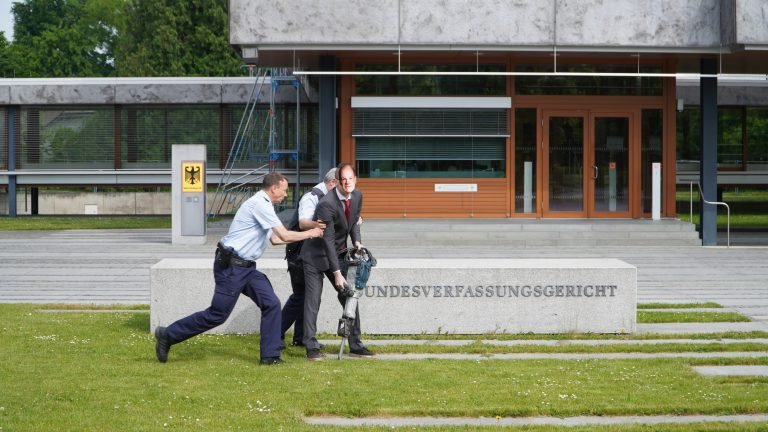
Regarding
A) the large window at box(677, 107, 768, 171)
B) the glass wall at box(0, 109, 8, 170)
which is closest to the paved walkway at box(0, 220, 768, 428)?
the glass wall at box(0, 109, 8, 170)

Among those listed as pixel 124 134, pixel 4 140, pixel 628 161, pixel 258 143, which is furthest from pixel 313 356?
pixel 4 140

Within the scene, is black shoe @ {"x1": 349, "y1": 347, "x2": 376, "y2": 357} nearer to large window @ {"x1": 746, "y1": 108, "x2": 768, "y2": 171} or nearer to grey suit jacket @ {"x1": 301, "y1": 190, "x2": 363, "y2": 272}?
grey suit jacket @ {"x1": 301, "y1": 190, "x2": 363, "y2": 272}

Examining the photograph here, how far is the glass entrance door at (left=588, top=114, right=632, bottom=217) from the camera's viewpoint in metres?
28.4

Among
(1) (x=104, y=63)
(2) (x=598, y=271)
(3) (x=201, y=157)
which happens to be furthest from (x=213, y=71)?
(2) (x=598, y=271)

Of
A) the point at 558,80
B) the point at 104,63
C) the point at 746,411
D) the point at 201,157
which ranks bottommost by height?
the point at 746,411

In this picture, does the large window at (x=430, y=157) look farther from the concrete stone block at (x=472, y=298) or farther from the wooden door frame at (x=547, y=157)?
the concrete stone block at (x=472, y=298)

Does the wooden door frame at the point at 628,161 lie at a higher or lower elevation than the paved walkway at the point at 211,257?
higher

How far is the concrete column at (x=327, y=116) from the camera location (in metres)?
27.1

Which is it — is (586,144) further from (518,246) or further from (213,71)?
(213,71)

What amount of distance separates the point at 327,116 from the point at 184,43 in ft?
136

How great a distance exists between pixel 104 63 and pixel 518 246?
226 feet

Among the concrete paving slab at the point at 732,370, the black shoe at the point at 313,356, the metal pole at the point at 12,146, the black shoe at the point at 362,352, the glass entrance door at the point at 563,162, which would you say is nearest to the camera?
the concrete paving slab at the point at 732,370

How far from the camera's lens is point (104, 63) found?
295 feet

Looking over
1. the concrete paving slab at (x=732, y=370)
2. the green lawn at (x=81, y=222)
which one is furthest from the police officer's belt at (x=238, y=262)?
the green lawn at (x=81, y=222)
